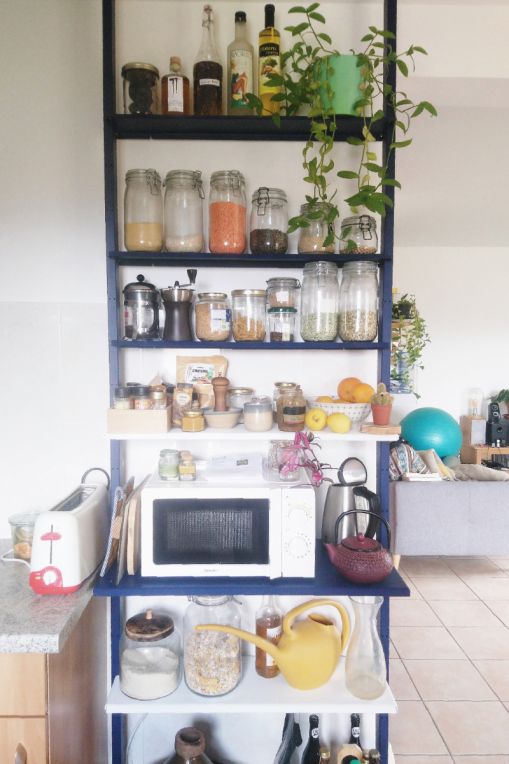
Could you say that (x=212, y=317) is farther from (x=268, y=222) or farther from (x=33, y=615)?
(x=33, y=615)

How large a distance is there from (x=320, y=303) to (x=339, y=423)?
0.39 m

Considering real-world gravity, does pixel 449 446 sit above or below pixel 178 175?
below

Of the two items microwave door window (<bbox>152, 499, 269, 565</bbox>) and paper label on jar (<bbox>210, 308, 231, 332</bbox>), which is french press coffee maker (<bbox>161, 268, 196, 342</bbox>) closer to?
paper label on jar (<bbox>210, 308, 231, 332</bbox>)

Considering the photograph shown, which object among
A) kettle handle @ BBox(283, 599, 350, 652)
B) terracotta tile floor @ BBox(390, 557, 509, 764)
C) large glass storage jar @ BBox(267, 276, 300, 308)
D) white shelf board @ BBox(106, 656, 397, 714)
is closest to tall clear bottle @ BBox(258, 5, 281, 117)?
large glass storage jar @ BBox(267, 276, 300, 308)

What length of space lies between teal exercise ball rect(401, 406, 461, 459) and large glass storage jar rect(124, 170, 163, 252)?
314cm

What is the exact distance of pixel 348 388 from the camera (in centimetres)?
170

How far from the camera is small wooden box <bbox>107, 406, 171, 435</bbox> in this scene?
5.15 ft

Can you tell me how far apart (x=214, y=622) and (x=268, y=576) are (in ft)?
1.12

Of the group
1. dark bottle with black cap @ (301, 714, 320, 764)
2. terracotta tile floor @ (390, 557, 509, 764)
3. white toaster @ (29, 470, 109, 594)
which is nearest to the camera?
white toaster @ (29, 470, 109, 594)

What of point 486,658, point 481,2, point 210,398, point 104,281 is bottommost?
point 486,658

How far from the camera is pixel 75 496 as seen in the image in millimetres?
1709

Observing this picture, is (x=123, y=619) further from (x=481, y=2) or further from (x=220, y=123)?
(x=481, y=2)

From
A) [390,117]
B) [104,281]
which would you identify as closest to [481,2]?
[390,117]

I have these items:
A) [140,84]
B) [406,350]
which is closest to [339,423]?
[140,84]
